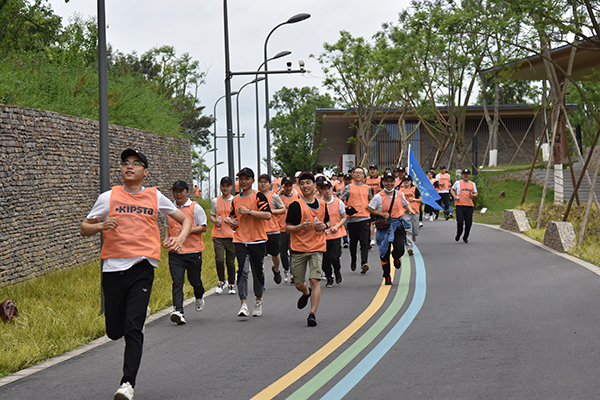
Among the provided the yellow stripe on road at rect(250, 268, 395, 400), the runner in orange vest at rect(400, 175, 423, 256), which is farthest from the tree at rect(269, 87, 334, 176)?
the yellow stripe on road at rect(250, 268, 395, 400)

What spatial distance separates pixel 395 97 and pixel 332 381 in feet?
118

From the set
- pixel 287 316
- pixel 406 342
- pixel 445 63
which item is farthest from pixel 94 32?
pixel 406 342

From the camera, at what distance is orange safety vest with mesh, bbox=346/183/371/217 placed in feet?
44.6

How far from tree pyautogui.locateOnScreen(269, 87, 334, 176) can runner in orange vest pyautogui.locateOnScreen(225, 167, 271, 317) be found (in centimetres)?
5303

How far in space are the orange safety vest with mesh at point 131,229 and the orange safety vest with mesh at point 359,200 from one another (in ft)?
26.7

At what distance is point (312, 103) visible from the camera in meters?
79.5

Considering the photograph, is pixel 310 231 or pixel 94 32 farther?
pixel 94 32

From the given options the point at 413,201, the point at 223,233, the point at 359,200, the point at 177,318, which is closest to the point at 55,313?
the point at 177,318

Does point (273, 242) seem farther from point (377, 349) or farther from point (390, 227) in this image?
point (377, 349)

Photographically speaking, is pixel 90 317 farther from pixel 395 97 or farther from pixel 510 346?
pixel 395 97

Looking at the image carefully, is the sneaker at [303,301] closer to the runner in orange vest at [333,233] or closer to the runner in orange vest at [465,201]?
the runner in orange vest at [333,233]

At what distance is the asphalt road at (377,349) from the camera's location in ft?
18.5

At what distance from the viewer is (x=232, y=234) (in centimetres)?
1112

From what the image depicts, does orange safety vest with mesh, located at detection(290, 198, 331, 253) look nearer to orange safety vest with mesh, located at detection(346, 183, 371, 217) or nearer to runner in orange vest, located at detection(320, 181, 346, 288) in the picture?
runner in orange vest, located at detection(320, 181, 346, 288)
